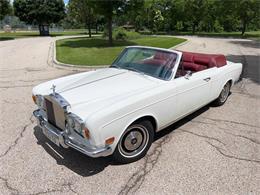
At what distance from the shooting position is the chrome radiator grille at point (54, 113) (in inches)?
123

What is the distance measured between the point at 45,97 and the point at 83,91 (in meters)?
0.55

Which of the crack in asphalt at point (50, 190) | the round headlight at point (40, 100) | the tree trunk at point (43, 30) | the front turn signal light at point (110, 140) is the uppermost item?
the tree trunk at point (43, 30)

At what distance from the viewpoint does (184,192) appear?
2824 millimetres

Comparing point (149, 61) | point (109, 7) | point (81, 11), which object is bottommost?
point (149, 61)

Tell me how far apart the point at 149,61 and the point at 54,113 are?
1.88 meters

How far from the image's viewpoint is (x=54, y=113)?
3266 millimetres

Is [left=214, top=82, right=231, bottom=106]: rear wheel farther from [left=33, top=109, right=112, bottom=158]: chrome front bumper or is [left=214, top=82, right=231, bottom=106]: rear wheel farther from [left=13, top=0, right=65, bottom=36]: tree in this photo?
[left=13, top=0, right=65, bottom=36]: tree

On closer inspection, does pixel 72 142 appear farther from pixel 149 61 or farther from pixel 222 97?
pixel 222 97

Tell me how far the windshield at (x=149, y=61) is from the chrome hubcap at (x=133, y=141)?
3.27 feet

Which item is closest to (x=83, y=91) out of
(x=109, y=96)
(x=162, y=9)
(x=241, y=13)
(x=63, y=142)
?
(x=109, y=96)

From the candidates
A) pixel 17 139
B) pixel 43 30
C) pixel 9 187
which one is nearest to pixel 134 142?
pixel 9 187

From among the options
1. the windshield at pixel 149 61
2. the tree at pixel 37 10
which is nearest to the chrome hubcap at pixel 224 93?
the windshield at pixel 149 61

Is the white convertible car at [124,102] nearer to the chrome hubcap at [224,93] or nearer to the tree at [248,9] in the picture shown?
the chrome hubcap at [224,93]

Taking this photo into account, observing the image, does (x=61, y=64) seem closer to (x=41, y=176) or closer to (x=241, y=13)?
(x=41, y=176)
